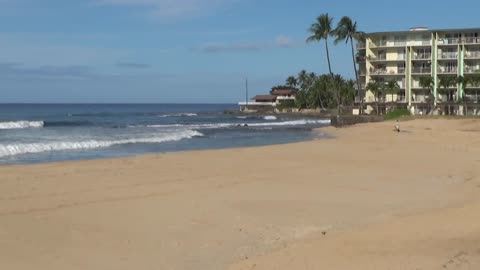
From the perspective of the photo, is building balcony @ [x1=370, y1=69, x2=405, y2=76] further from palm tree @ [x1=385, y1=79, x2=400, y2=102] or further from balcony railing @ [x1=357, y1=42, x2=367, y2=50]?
balcony railing @ [x1=357, y1=42, x2=367, y2=50]

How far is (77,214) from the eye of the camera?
35.3ft

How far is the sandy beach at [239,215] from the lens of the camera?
7672 millimetres

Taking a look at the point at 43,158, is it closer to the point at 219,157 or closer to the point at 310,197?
the point at 219,157

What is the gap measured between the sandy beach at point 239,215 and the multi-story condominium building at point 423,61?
54256mm

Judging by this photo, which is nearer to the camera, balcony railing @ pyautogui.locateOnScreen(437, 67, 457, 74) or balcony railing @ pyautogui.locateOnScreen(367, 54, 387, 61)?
balcony railing @ pyautogui.locateOnScreen(437, 67, 457, 74)

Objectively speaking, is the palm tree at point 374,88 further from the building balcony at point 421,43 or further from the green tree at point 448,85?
the green tree at point 448,85

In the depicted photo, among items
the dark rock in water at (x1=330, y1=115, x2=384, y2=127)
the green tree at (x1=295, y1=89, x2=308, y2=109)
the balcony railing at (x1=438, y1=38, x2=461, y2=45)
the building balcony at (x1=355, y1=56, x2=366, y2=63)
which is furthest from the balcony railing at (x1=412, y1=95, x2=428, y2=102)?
the green tree at (x1=295, y1=89, x2=308, y2=109)

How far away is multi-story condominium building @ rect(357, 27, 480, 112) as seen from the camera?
69.8 m

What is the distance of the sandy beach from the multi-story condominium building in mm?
54256

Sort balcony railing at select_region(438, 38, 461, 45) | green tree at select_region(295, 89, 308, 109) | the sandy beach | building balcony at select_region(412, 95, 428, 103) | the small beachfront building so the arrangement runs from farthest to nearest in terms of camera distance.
A: 1. the small beachfront building
2. green tree at select_region(295, 89, 308, 109)
3. building balcony at select_region(412, 95, 428, 103)
4. balcony railing at select_region(438, 38, 461, 45)
5. the sandy beach

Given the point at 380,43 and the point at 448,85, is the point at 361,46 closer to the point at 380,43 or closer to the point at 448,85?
the point at 380,43

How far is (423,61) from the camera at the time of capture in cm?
7256

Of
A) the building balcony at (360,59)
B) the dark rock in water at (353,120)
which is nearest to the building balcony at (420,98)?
the building balcony at (360,59)

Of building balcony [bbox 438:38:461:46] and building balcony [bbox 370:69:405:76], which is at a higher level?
building balcony [bbox 438:38:461:46]
